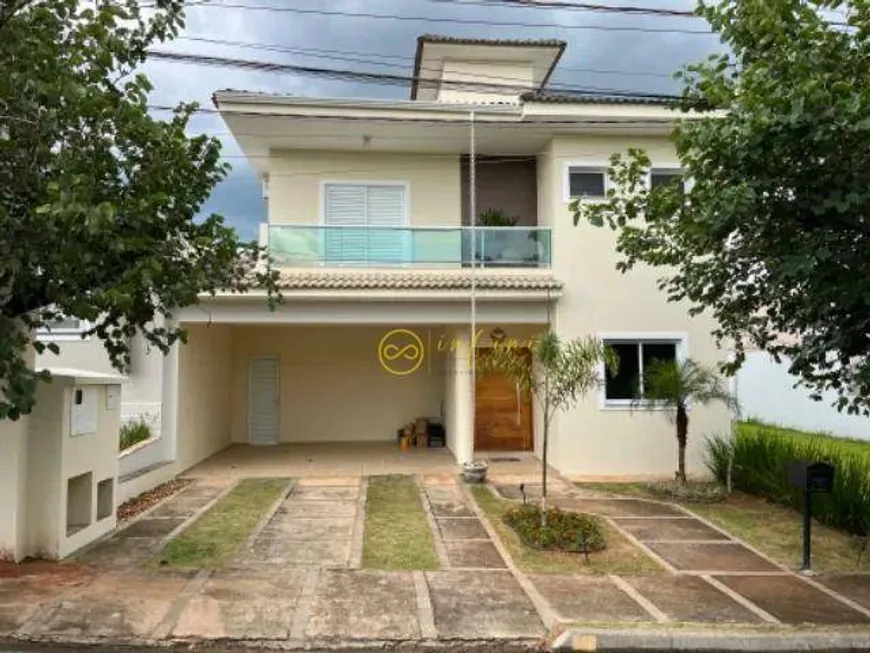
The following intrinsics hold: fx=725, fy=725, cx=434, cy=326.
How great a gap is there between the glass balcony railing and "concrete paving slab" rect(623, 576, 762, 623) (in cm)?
766

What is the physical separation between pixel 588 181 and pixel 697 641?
10081 mm

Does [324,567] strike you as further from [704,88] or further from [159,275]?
[704,88]

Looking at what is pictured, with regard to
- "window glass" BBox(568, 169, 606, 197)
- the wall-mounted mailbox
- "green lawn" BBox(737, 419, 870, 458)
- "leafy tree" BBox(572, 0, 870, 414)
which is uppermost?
"window glass" BBox(568, 169, 606, 197)

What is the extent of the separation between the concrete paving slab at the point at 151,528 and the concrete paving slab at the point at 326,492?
2214mm

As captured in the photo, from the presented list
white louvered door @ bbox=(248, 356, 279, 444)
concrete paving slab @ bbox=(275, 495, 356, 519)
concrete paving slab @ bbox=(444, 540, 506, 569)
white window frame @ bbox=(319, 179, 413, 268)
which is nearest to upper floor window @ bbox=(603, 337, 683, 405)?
white window frame @ bbox=(319, 179, 413, 268)

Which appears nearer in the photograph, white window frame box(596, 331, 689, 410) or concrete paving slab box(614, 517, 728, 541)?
concrete paving slab box(614, 517, 728, 541)

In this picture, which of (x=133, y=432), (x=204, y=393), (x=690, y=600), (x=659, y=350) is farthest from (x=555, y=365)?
(x=204, y=393)

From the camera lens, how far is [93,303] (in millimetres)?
5332

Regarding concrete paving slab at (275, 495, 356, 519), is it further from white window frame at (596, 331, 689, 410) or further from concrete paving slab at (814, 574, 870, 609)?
concrete paving slab at (814, 574, 870, 609)

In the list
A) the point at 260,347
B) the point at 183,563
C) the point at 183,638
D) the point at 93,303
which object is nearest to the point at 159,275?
the point at 93,303

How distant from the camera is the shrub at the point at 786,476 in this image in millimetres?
9711

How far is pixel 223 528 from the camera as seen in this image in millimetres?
9297

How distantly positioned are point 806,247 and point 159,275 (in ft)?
16.9

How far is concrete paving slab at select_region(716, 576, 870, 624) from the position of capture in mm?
6461
